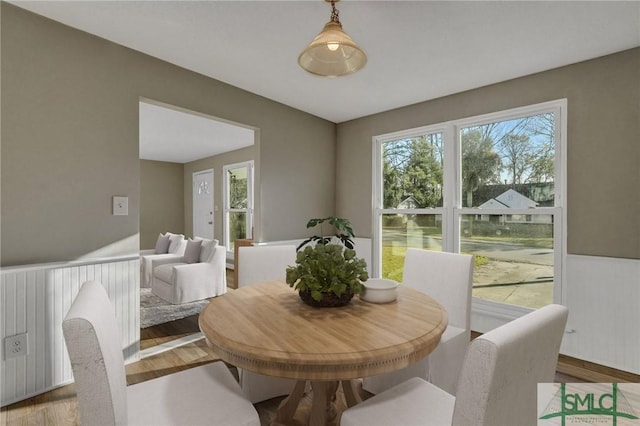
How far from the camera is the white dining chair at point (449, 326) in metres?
1.92

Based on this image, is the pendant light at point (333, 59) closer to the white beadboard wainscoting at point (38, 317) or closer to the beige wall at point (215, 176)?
the white beadboard wainscoting at point (38, 317)

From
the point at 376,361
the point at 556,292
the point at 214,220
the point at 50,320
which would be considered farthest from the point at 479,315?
the point at 214,220

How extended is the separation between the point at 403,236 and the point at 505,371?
3098 millimetres

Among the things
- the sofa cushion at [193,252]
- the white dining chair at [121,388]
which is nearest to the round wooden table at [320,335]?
the white dining chair at [121,388]

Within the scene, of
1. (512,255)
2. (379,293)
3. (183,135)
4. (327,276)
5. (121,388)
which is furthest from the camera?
(183,135)

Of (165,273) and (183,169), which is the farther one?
(183,169)

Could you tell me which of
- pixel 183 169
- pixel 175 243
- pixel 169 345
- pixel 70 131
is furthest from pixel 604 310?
pixel 183 169

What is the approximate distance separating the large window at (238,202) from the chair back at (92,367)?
5247 millimetres

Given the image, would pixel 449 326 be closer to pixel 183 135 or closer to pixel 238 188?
pixel 183 135

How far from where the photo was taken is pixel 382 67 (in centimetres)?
270

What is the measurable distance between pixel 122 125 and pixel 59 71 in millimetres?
474

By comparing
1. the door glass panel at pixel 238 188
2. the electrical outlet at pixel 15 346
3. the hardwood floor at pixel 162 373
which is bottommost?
the hardwood floor at pixel 162 373

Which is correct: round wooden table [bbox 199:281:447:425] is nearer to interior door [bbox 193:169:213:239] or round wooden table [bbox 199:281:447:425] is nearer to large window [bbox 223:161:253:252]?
large window [bbox 223:161:253:252]

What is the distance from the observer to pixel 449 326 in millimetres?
2090
